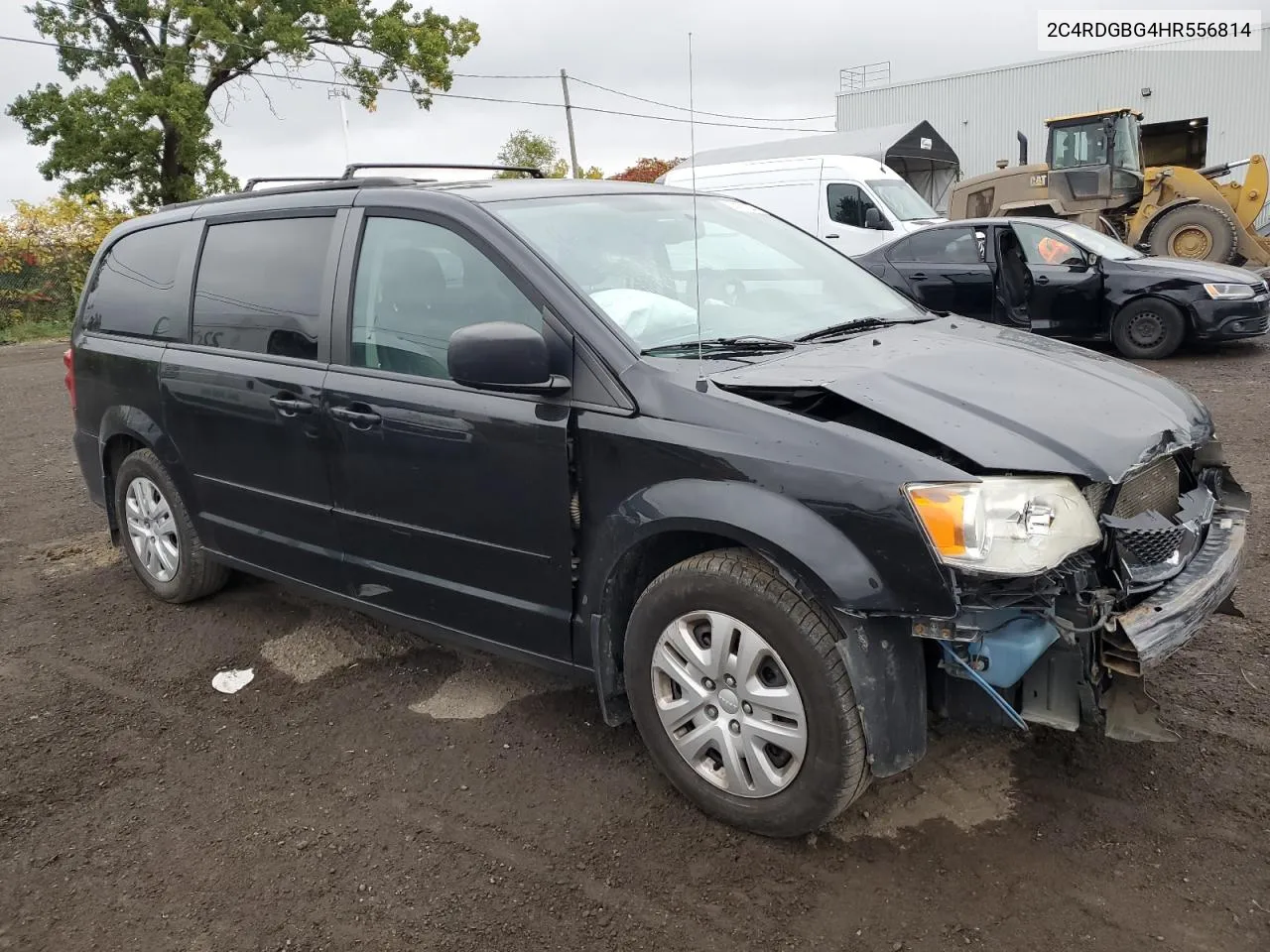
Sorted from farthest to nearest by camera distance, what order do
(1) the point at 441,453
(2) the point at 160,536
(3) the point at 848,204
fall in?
(3) the point at 848,204, (2) the point at 160,536, (1) the point at 441,453

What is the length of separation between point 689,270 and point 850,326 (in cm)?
58

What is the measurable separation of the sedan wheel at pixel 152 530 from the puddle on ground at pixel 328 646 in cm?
71

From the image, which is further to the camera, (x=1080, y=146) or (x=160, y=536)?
(x=1080, y=146)

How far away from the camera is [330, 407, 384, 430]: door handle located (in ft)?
10.7

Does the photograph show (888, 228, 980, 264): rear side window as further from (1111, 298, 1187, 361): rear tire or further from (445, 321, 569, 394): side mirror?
(445, 321, 569, 394): side mirror

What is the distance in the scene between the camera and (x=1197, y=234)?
13.5 m

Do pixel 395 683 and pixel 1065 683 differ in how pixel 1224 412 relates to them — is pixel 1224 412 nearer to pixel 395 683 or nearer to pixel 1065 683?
pixel 1065 683

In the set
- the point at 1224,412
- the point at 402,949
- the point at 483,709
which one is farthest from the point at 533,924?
the point at 1224,412

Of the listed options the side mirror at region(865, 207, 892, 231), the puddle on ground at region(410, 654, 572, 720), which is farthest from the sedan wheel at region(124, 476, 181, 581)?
the side mirror at region(865, 207, 892, 231)

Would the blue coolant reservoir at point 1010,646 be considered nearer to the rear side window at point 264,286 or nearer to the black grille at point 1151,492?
the black grille at point 1151,492

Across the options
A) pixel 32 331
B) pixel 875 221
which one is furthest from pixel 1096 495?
pixel 32 331

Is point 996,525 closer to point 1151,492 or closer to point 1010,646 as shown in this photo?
point 1010,646

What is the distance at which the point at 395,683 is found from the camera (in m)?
3.77

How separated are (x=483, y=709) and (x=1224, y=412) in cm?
648
